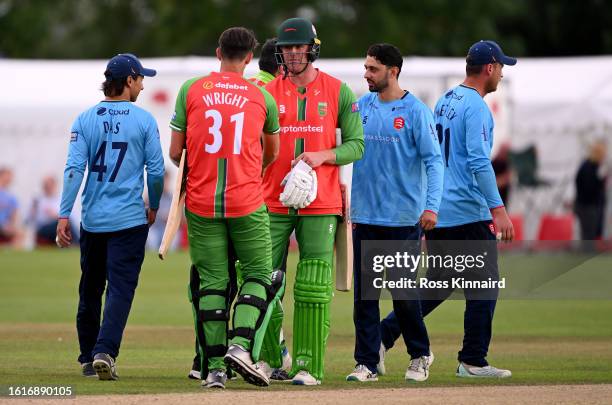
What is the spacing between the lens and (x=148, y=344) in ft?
42.9

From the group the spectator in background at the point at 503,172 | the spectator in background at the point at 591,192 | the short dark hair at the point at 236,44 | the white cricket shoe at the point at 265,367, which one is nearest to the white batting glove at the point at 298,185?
the short dark hair at the point at 236,44

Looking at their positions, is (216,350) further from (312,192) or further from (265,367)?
(312,192)

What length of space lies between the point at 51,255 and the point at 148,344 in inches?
537

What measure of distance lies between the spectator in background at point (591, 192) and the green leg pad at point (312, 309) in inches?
717

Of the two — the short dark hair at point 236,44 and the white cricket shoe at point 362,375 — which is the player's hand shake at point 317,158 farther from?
the white cricket shoe at point 362,375

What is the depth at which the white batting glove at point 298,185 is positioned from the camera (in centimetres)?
956

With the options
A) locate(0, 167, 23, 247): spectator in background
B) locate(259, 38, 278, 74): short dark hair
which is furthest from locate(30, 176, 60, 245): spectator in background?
locate(259, 38, 278, 74): short dark hair

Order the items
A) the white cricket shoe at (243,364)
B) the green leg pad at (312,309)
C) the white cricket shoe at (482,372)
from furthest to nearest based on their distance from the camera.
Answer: the white cricket shoe at (482,372)
the green leg pad at (312,309)
the white cricket shoe at (243,364)

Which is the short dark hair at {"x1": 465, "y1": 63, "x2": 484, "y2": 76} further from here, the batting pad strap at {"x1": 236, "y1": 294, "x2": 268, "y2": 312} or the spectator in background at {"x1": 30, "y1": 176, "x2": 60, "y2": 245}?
the spectator in background at {"x1": 30, "y1": 176, "x2": 60, "y2": 245}

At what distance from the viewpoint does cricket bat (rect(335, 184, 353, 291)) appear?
10.0 metres

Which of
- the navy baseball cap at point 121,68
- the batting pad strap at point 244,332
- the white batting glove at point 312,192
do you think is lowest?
the batting pad strap at point 244,332

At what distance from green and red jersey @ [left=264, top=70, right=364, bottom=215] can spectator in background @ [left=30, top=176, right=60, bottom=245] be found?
18260 mm

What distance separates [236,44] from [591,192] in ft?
61.7

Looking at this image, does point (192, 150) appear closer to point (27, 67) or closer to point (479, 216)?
point (479, 216)
